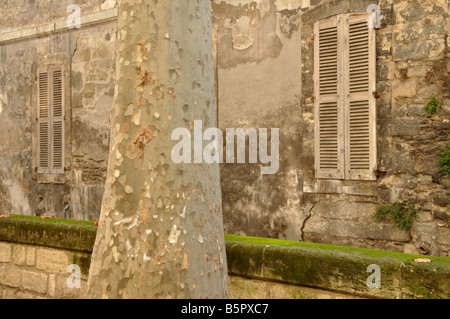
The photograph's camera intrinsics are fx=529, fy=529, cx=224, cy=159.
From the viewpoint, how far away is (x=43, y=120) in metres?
8.75

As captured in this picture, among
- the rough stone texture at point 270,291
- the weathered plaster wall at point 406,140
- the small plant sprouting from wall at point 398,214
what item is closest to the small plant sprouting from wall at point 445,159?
the weathered plaster wall at point 406,140

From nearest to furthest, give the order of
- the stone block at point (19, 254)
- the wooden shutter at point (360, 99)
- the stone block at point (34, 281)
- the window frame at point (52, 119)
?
the stone block at point (34, 281)
the stone block at point (19, 254)
the wooden shutter at point (360, 99)
the window frame at point (52, 119)

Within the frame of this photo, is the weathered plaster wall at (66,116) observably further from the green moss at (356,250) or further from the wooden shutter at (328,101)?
the green moss at (356,250)

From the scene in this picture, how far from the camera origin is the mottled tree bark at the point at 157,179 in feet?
7.32

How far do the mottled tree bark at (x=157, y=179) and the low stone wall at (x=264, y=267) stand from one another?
27.6 inches

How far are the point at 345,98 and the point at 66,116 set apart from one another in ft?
15.5

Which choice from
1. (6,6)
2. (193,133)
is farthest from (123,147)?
(6,6)

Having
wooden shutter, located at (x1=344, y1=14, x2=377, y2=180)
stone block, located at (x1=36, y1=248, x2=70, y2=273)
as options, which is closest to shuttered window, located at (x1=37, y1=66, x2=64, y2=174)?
stone block, located at (x1=36, y1=248, x2=70, y2=273)

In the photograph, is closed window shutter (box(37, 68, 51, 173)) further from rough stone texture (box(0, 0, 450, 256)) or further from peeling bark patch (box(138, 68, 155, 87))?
peeling bark patch (box(138, 68, 155, 87))

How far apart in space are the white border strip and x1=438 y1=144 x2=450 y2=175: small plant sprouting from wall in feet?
16.9

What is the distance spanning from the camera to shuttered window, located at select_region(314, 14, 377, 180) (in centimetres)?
570

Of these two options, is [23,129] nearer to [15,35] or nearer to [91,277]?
[15,35]

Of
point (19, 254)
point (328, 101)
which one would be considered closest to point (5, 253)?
point (19, 254)

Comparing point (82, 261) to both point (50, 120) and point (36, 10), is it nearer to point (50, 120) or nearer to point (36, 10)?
point (50, 120)
